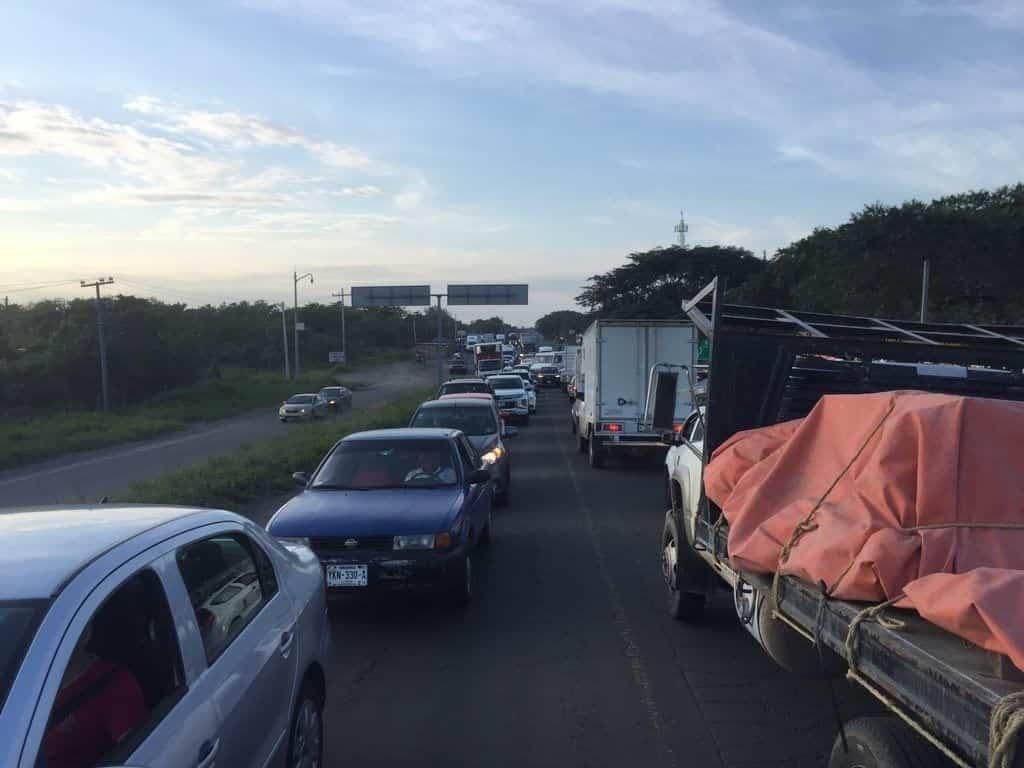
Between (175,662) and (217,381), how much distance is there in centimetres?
6743

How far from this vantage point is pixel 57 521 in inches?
148

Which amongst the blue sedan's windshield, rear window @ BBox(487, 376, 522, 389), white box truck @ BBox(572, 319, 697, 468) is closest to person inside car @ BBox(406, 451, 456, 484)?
the blue sedan's windshield

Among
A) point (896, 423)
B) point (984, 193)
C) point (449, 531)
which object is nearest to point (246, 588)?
point (896, 423)

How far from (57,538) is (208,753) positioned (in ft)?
2.98

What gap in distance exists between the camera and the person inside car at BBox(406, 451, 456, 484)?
943 centimetres

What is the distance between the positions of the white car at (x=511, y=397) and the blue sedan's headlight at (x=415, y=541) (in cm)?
2123

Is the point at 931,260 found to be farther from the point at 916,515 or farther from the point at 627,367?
the point at 916,515

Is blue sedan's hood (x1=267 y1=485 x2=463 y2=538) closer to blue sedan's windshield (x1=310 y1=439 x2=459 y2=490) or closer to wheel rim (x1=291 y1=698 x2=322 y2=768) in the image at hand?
blue sedan's windshield (x1=310 y1=439 x2=459 y2=490)

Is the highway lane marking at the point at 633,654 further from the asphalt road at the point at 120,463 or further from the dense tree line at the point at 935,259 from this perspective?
the dense tree line at the point at 935,259

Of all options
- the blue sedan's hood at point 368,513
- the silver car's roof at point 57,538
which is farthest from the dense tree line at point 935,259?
the silver car's roof at point 57,538

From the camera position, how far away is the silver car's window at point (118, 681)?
2.79m

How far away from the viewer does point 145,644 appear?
3229 mm

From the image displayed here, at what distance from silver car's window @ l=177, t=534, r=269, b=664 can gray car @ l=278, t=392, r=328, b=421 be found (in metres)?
42.9

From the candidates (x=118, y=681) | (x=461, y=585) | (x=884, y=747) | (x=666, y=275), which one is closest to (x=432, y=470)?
(x=461, y=585)
